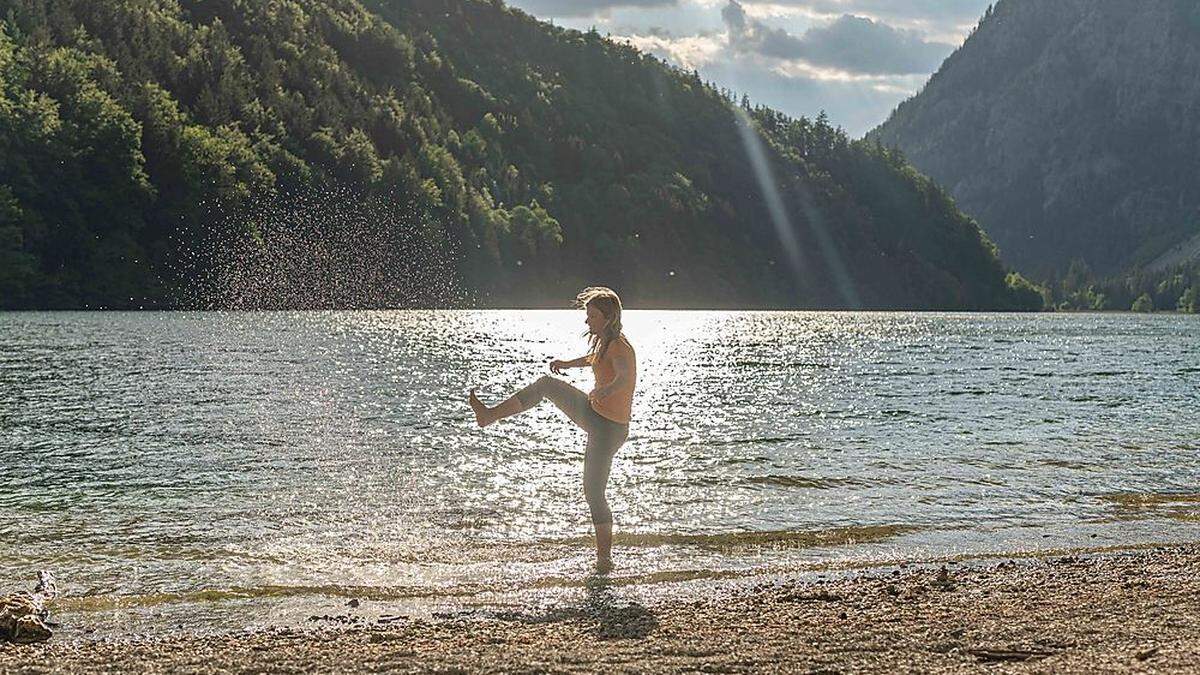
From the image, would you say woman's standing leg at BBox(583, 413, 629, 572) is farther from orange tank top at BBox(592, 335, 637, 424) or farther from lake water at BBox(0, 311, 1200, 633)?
lake water at BBox(0, 311, 1200, 633)

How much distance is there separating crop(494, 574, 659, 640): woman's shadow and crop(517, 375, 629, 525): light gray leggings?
1.30 meters

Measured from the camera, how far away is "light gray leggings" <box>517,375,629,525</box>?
13.6m

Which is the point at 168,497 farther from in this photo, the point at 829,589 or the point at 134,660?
the point at 829,589

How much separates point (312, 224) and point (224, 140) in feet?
47.9

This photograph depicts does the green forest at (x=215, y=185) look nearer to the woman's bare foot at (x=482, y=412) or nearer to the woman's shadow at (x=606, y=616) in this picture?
the woman's bare foot at (x=482, y=412)

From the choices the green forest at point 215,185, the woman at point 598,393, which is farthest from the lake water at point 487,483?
the green forest at point 215,185

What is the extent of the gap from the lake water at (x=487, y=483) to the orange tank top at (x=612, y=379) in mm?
2236

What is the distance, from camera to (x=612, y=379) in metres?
13.9

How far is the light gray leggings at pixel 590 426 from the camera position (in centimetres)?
1364

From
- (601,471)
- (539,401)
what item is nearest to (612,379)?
(539,401)

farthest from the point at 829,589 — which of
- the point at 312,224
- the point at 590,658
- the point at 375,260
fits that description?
the point at 375,260

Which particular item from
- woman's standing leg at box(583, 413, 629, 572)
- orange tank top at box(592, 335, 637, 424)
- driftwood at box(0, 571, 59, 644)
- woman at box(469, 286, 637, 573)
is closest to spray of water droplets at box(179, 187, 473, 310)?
woman's standing leg at box(583, 413, 629, 572)

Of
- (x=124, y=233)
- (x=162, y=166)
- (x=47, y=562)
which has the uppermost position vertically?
(x=162, y=166)

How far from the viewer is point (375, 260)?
163000mm
